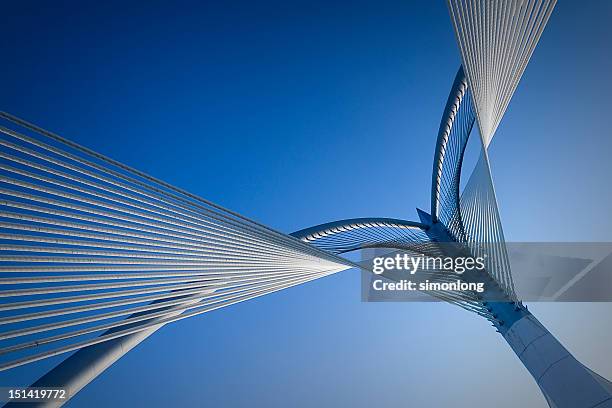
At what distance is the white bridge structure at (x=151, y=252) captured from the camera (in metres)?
3.95

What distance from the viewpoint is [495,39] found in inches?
268

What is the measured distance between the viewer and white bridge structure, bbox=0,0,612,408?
3949mm

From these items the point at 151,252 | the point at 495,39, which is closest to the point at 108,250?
the point at 151,252

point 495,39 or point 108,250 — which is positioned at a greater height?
point 495,39

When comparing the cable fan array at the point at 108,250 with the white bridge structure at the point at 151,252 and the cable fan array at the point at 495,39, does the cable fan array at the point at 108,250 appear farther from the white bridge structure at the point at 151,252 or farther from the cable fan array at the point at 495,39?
the cable fan array at the point at 495,39

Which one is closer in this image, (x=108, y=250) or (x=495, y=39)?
(x=108, y=250)

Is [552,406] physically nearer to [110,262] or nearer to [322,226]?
[110,262]

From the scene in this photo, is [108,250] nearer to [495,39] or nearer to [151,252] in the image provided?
[151,252]

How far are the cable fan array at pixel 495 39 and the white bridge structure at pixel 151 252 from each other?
21 millimetres

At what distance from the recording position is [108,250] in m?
5.02

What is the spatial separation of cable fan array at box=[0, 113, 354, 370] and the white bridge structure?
2cm

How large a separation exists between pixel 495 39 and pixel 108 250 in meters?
6.10

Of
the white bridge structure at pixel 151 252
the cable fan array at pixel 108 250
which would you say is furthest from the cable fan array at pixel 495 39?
the cable fan array at pixel 108 250

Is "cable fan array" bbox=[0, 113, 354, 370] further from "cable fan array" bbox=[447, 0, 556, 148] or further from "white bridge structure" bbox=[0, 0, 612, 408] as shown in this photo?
"cable fan array" bbox=[447, 0, 556, 148]
